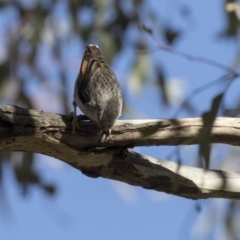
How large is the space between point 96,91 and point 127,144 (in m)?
0.61

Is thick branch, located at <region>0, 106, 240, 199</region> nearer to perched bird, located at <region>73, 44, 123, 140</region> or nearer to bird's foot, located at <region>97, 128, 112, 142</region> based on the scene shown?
bird's foot, located at <region>97, 128, 112, 142</region>

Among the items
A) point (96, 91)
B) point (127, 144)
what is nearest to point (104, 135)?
point (127, 144)

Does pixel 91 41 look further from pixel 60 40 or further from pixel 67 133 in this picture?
pixel 67 133

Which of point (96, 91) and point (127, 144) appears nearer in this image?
point (127, 144)

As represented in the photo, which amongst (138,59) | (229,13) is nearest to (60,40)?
(138,59)

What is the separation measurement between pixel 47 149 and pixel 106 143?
21 centimetres

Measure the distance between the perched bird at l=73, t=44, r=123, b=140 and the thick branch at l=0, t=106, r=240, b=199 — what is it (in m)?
0.14

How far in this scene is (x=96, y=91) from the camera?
130 inches

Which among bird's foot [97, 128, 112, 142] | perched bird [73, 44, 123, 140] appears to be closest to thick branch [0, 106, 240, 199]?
bird's foot [97, 128, 112, 142]

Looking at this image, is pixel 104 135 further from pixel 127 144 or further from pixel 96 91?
pixel 96 91

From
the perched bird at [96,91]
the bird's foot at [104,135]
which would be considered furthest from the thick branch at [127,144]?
the perched bird at [96,91]

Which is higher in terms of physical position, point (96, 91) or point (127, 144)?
point (96, 91)

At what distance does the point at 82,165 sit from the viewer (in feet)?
9.16

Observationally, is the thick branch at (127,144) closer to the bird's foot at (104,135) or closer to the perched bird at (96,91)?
the bird's foot at (104,135)
